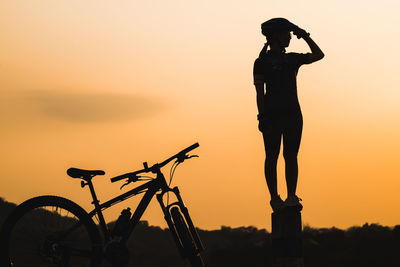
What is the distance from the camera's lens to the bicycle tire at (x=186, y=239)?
8.90 m

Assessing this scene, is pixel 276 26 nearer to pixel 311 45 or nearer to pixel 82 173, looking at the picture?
pixel 311 45

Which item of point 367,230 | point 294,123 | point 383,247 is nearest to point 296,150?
point 294,123

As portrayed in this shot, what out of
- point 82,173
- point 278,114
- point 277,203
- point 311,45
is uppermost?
point 311,45

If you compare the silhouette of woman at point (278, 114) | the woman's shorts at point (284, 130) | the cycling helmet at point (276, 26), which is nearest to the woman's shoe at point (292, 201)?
the silhouette of woman at point (278, 114)

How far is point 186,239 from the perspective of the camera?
8.92m

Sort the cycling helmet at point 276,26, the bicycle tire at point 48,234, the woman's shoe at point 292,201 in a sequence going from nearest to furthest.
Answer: the bicycle tire at point 48,234
the woman's shoe at point 292,201
the cycling helmet at point 276,26

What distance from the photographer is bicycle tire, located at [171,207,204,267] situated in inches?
350

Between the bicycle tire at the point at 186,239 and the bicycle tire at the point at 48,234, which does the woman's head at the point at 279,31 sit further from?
the bicycle tire at the point at 48,234

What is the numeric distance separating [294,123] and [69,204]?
125 inches

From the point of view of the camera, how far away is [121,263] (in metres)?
9.16

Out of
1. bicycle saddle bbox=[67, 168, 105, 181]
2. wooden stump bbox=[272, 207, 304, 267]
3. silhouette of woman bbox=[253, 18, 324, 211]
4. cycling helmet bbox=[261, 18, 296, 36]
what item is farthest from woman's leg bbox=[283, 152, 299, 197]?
bicycle saddle bbox=[67, 168, 105, 181]

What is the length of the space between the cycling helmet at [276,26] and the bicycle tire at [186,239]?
289 cm

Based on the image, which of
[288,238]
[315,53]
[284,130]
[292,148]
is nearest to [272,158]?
[292,148]

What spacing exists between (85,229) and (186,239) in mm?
1304
